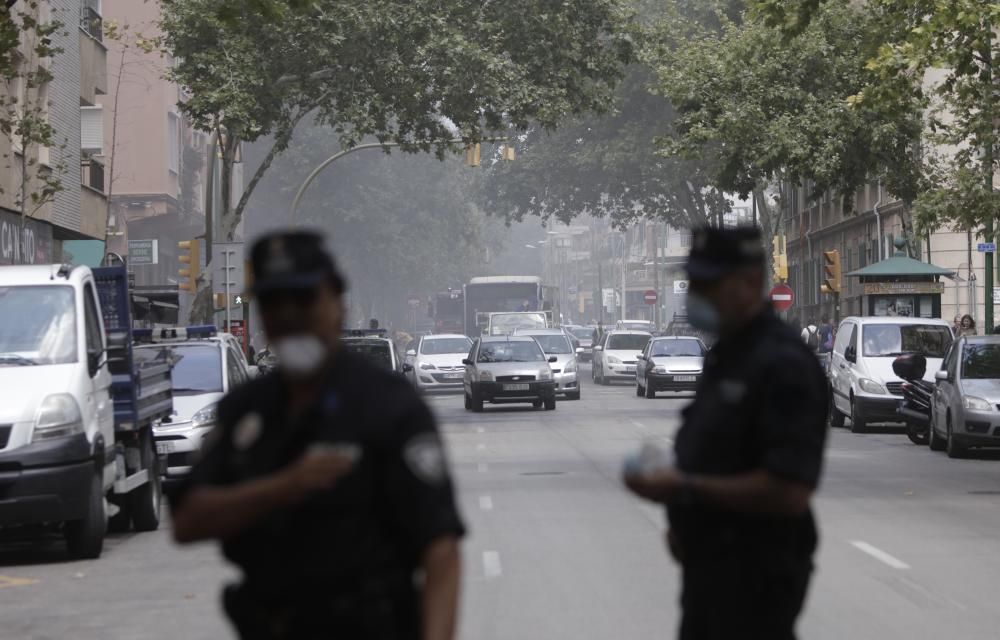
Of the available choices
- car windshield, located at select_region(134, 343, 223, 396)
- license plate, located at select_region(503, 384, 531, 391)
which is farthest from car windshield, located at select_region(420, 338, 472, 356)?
car windshield, located at select_region(134, 343, 223, 396)

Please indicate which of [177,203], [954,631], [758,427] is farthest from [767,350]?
[177,203]

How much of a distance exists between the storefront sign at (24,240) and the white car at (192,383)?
9076 millimetres

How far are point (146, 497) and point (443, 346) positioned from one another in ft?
103

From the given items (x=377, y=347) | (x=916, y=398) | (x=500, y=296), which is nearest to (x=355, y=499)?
(x=916, y=398)

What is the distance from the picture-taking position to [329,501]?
369 cm

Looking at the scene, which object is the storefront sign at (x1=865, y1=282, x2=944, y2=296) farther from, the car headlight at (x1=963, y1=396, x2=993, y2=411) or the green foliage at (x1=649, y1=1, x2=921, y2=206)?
the car headlight at (x1=963, y1=396, x2=993, y2=411)

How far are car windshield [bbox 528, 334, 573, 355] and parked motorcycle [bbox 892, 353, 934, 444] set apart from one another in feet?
60.3

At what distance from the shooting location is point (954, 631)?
31.3 feet

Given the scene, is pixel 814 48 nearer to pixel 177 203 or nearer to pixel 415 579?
pixel 177 203

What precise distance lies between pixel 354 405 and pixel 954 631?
655cm

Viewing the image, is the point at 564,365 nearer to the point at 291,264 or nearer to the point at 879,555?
the point at 879,555

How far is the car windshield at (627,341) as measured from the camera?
54.9 metres

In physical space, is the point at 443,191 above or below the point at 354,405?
above

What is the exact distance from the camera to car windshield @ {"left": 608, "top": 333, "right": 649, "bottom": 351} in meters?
54.9
